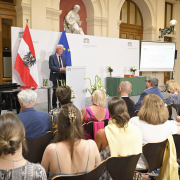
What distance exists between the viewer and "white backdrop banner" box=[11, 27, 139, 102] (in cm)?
632

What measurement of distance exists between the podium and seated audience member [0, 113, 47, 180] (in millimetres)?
3164

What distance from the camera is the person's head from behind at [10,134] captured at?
3.61 feet

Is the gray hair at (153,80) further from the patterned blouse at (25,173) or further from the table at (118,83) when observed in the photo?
the table at (118,83)

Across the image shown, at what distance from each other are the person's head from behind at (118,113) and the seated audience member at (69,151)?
1.27 feet

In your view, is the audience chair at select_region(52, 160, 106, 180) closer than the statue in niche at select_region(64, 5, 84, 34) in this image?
Yes

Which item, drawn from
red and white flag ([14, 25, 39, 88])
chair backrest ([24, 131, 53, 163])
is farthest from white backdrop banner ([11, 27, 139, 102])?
chair backrest ([24, 131, 53, 163])

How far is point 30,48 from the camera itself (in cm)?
589

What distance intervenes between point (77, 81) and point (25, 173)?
11.1 feet

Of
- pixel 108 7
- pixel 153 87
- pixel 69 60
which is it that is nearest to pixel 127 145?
pixel 153 87

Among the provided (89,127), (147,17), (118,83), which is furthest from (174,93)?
(147,17)

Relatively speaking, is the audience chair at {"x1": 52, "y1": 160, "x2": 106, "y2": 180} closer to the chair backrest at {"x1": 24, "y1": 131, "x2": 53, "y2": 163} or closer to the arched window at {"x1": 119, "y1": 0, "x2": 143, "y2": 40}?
the chair backrest at {"x1": 24, "y1": 131, "x2": 53, "y2": 163}

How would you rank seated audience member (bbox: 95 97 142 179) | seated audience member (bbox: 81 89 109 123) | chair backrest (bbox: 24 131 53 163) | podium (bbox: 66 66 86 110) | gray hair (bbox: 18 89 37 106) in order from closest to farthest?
seated audience member (bbox: 95 97 142 179) → chair backrest (bbox: 24 131 53 163) → gray hair (bbox: 18 89 37 106) → seated audience member (bbox: 81 89 109 123) → podium (bbox: 66 66 86 110)

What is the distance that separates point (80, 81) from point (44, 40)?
104 inches

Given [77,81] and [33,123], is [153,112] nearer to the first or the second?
[33,123]
